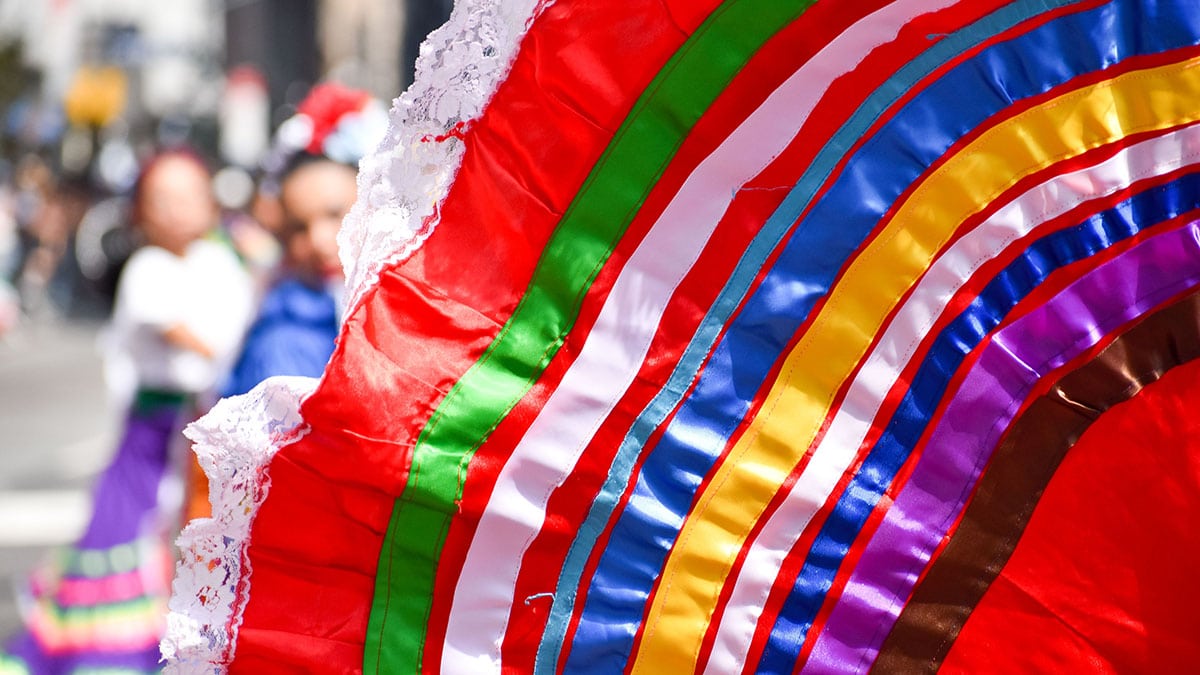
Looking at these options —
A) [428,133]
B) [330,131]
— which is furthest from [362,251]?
[330,131]

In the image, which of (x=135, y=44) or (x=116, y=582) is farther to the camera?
(x=135, y=44)

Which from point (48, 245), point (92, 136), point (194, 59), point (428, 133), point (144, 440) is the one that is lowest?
point (428, 133)

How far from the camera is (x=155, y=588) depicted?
4137mm

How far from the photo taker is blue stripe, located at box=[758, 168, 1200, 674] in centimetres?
149

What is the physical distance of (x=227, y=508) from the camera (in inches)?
58.9

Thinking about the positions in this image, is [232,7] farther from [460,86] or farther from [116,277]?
[460,86]

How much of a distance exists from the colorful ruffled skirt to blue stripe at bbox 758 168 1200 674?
9.55 ft

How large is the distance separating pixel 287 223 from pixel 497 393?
7.16 ft

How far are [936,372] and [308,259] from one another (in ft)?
7.42

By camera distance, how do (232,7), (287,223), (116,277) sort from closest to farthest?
(287,223)
(116,277)
(232,7)

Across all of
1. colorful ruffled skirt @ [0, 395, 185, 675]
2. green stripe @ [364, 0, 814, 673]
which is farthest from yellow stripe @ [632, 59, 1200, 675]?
colorful ruffled skirt @ [0, 395, 185, 675]

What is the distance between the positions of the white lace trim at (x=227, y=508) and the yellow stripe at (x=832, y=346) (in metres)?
0.42

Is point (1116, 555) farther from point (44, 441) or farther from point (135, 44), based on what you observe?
point (135, 44)

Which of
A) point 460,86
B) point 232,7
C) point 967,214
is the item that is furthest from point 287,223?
point 232,7
